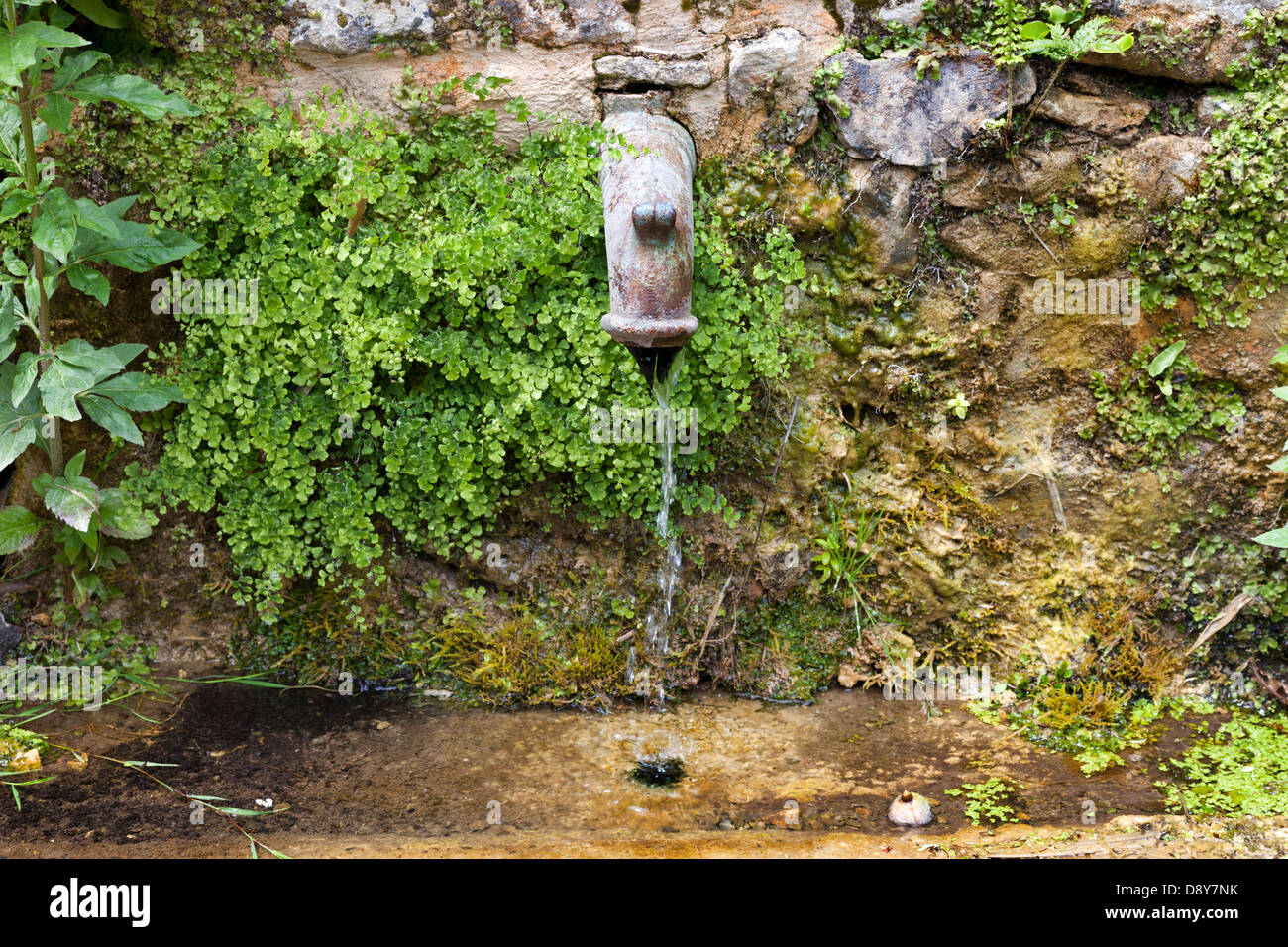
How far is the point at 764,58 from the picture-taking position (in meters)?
4.20

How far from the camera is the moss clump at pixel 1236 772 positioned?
3561 mm

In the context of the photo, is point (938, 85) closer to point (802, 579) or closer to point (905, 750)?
point (802, 579)

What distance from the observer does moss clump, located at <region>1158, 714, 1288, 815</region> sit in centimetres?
356

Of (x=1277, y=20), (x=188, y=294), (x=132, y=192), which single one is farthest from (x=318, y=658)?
(x=1277, y=20)

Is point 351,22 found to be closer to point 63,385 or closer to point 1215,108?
point 63,385

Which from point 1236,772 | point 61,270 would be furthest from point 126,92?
point 1236,772

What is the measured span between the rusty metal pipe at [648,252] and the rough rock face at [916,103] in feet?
2.74

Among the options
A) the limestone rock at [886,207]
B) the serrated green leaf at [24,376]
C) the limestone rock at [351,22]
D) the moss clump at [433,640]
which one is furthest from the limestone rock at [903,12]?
the serrated green leaf at [24,376]

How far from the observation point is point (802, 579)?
451cm

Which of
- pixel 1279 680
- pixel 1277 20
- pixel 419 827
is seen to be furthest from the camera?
pixel 1279 680

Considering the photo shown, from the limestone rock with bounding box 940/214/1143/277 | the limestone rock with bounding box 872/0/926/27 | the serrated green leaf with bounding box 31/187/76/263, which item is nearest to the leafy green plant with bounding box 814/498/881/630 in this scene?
the limestone rock with bounding box 940/214/1143/277

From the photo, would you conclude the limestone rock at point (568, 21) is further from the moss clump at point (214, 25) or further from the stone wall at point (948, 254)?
the moss clump at point (214, 25)

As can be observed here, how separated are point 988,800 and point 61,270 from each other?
3656mm

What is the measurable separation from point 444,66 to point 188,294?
4.35 ft
